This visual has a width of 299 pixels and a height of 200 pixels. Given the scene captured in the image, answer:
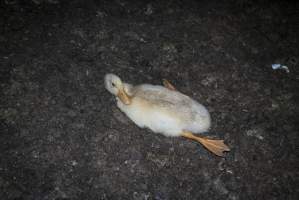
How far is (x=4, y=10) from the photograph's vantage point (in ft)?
10.6

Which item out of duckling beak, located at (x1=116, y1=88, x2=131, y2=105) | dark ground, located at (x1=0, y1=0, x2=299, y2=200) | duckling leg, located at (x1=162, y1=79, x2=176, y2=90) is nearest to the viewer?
dark ground, located at (x1=0, y1=0, x2=299, y2=200)

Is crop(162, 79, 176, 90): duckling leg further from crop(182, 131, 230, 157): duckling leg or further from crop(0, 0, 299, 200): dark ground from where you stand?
crop(182, 131, 230, 157): duckling leg

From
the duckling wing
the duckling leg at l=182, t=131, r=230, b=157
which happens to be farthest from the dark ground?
the duckling wing

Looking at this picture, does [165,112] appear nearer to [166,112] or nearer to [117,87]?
[166,112]

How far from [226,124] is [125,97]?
76cm

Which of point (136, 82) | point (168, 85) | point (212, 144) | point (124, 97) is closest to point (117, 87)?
point (124, 97)

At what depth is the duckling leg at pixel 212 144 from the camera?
251 cm

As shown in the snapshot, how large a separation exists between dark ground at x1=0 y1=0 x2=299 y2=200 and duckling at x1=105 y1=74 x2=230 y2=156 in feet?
0.30

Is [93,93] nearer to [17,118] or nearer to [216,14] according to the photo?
[17,118]

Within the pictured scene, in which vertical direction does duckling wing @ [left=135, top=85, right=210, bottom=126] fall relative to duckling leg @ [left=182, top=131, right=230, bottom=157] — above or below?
above

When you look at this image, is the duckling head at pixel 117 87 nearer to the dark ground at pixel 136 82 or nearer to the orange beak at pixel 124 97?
the orange beak at pixel 124 97

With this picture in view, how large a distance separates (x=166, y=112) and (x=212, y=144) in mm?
381

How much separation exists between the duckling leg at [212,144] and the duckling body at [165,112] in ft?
0.15

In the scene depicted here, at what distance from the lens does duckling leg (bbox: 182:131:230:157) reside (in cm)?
251
